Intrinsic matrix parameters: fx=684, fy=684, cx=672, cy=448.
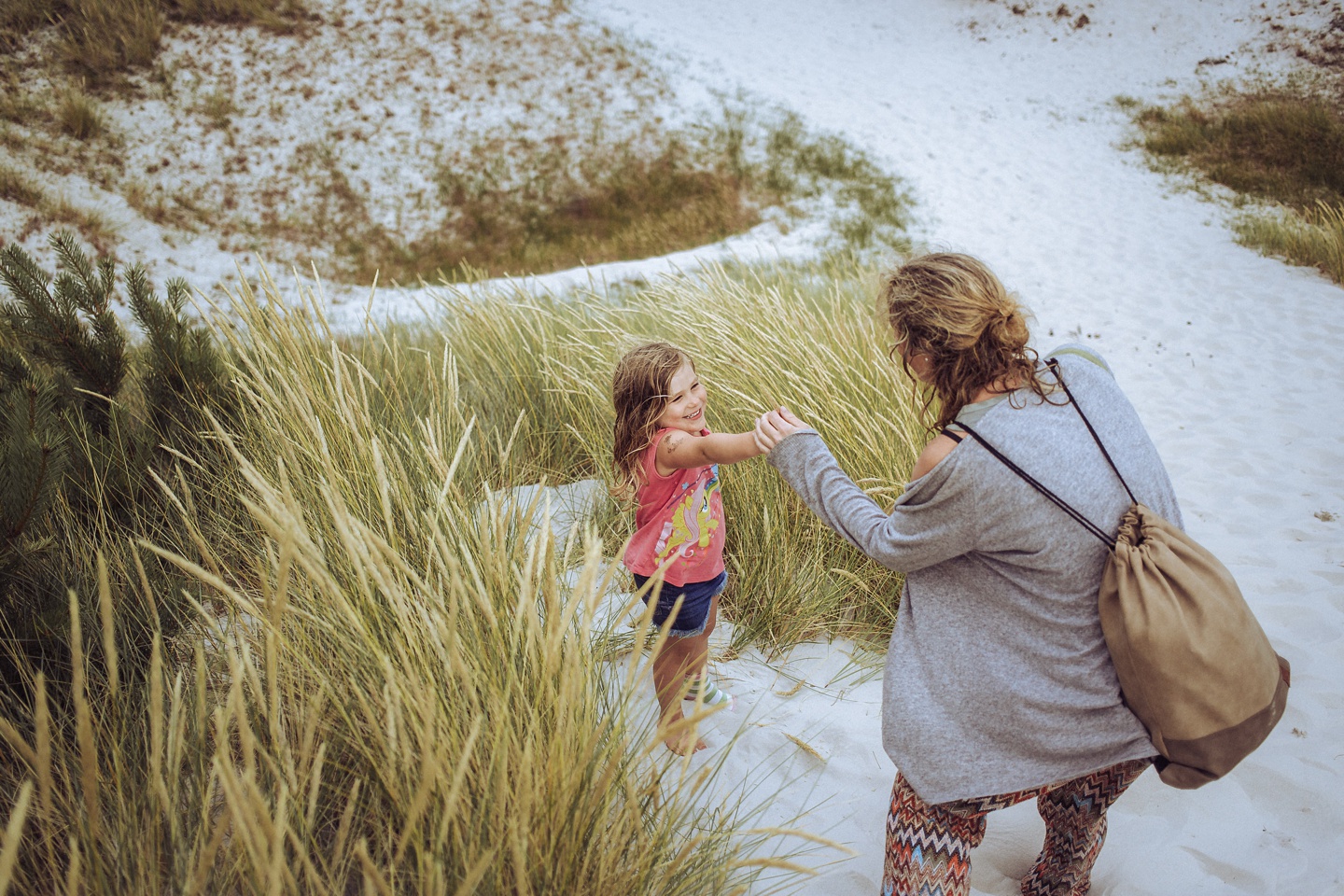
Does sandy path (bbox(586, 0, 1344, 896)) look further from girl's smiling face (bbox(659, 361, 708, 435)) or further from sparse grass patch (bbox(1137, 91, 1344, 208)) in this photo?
girl's smiling face (bbox(659, 361, 708, 435))

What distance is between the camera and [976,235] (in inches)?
347

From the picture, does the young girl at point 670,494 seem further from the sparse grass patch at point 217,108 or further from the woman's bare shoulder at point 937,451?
the sparse grass patch at point 217,108

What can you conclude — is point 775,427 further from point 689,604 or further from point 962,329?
point 689,604

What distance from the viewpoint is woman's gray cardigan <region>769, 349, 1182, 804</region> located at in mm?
1097

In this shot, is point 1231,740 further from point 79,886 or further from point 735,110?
point 735,110

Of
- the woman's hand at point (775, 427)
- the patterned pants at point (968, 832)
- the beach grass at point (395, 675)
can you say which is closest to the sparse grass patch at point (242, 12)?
the beach grass at point (395, 675)

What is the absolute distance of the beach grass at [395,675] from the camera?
915mm

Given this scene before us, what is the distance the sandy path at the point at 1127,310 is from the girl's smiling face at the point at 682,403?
882 mm

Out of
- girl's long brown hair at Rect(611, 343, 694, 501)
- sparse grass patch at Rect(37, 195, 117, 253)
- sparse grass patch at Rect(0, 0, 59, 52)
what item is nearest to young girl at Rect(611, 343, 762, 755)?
girl's long brown hair at Rect(611, 343, 694, 501)

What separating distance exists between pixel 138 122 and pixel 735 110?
847 centimetres

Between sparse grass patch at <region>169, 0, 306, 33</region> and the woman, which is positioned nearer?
the woman

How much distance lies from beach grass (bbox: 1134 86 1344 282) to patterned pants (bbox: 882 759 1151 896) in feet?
22.3

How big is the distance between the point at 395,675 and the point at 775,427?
32.4 inches

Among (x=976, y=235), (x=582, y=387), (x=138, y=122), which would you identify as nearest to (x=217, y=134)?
(x=138, y=122)
